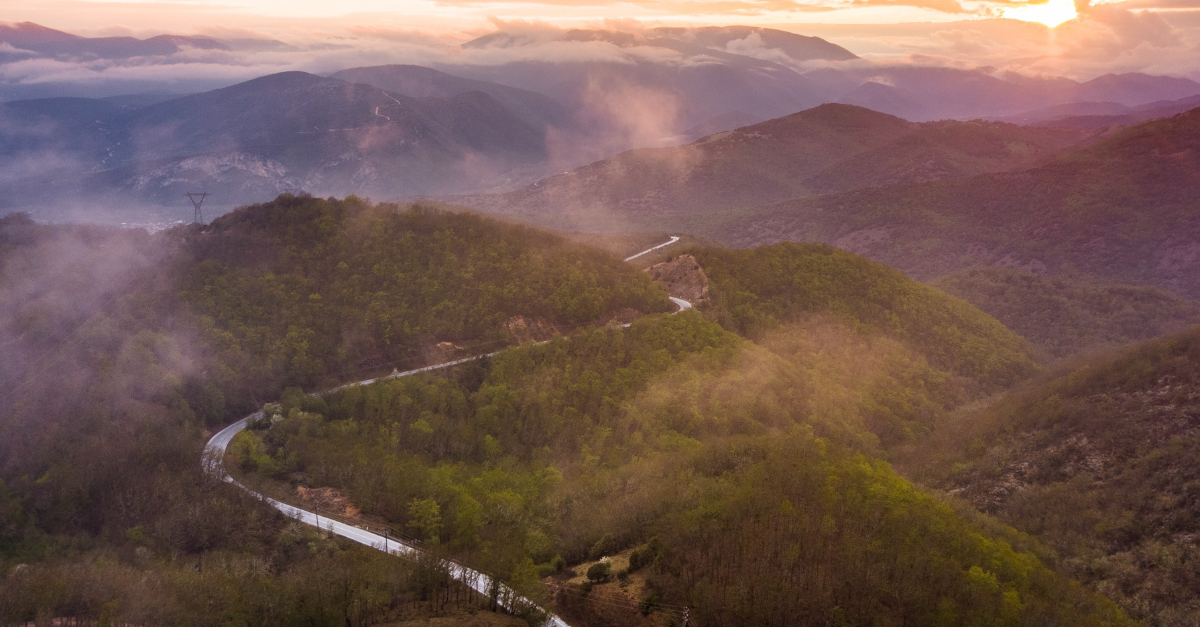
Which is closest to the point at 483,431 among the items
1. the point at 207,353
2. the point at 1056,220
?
the point at 207,353

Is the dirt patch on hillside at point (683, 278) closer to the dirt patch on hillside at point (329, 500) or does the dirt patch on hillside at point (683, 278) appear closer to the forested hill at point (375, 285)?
the forested hill at point (375, 285)

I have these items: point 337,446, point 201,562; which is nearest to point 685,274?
point 337,446

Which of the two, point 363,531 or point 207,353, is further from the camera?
point 207,353

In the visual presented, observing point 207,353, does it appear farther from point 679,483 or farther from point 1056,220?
point 1056,220

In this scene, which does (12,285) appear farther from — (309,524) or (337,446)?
(309,524)

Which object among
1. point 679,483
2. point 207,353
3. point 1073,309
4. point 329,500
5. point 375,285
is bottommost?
point 1073,309

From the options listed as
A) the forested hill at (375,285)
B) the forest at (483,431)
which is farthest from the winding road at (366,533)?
the forested hill at (375,285)
